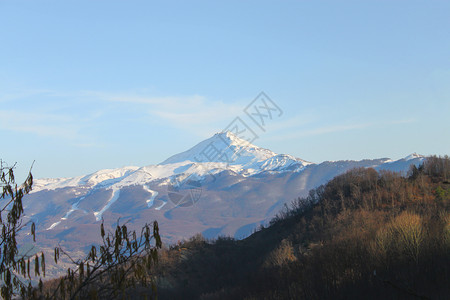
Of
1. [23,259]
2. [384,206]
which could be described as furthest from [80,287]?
[384,206]

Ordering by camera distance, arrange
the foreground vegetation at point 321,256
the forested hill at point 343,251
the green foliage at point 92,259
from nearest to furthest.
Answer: the green foliage at point 92,259, the foreground vegetation at point 321,256, the forested hill at point 343,251

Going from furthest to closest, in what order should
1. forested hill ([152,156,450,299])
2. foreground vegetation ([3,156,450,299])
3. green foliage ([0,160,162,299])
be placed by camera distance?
forested hill ([152,156,450,299]) < foreground vegetation ([3,156,450,299]) < green foliage ([0,160,162,299])

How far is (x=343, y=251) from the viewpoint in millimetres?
37750

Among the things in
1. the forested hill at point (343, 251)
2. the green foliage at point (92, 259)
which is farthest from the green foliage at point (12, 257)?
the forested hill at point (343, 251)

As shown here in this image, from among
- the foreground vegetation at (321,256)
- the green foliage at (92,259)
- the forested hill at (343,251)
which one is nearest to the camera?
the green foliage at (92,259)

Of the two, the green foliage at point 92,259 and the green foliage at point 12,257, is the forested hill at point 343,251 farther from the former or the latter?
the green foliage at point 12,257

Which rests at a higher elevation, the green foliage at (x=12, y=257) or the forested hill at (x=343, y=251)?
the green foliage at (x=12, y=257)

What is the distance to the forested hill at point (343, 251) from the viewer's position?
106 ft

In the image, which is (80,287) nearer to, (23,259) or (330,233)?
(23,259)

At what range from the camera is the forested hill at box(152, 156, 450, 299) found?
106 ft

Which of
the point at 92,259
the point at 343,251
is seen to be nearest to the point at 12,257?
the point at 92,259

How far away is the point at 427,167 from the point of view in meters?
67.4

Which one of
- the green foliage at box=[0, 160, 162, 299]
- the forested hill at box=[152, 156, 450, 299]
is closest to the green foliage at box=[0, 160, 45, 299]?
the green foliage at box=[0, 160, 162, 299]

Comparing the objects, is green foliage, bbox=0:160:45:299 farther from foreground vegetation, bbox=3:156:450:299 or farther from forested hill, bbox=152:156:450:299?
forested hill, bbox=152:156:450:299
